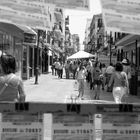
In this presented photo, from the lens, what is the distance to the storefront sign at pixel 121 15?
4.41 metres

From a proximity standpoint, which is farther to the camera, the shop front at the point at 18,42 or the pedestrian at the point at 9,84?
the shop front at the point at 18,42

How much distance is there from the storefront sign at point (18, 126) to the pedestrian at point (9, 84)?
1.03 metres

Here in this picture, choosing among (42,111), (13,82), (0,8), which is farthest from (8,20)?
(13,82)

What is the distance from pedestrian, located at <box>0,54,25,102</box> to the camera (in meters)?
5.80

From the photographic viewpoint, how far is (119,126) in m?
4.88

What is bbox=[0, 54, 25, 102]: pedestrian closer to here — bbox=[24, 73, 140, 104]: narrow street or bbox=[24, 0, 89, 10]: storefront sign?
bbox=[24, 0, 89, 10]: storefront sign

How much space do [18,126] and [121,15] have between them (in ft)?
5.72

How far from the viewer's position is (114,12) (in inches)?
175

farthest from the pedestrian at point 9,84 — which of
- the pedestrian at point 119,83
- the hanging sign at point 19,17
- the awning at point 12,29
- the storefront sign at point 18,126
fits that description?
the awning at point 12,29

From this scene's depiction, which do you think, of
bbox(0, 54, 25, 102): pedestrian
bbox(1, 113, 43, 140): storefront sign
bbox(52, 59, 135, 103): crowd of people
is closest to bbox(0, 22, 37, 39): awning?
bbox(52, 59, 135, 103): crowd of people

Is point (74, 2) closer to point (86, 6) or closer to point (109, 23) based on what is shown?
point (86, 6)

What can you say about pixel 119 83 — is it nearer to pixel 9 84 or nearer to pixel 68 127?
pixel 9 84

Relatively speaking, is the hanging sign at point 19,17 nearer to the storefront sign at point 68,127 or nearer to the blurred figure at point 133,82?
the storefront sign at point 68,127

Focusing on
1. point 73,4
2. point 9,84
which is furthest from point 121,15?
point 9,84
